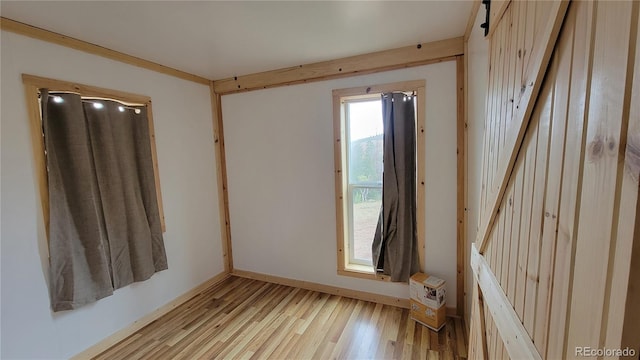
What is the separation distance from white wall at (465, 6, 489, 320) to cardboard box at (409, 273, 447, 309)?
20 cm

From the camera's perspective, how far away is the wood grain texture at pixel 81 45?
5.49ft

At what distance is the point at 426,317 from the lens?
225 centimetres

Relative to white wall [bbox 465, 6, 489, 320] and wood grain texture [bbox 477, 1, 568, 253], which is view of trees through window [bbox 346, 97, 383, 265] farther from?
wood grain texture [bbox 477, 1, 568, 253]

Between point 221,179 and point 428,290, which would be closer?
point 428,290

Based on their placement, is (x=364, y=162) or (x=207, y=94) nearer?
(x=364, y=162)

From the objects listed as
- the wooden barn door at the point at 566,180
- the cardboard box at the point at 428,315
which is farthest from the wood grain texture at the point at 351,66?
the cardboard box at the point at 428,315

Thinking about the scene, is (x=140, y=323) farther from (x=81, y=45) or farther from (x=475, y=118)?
(x=475, y=118)

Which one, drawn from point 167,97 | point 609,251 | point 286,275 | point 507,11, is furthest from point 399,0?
point 286,275

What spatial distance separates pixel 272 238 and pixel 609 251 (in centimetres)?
292

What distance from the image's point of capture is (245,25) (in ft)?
6.11

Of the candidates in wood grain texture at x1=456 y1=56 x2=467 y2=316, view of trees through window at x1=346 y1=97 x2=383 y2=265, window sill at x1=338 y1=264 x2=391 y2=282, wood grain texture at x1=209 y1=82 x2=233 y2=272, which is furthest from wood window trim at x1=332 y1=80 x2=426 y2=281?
wood grain texture at x1=209 y1=82 x2=233 y2=272

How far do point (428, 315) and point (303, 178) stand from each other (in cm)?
174

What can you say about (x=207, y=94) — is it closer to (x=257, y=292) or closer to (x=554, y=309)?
(x=257, y=292)
